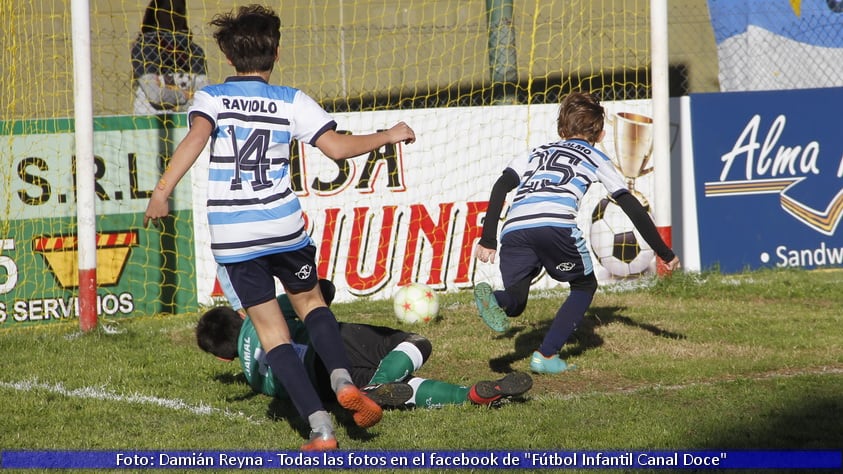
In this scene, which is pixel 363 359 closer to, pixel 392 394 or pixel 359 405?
pixel 392 394

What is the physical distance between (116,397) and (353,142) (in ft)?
7.24

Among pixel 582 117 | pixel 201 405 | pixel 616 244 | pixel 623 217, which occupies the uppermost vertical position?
pixel 582 117

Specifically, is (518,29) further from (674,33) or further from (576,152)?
(576,152)

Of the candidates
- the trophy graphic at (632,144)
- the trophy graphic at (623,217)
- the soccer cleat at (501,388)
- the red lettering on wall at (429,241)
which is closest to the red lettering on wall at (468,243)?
the red lettering on wall at (429,241)

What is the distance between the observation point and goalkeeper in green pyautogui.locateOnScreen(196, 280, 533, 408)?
4.93 meters

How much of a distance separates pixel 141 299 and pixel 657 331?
4199 mm

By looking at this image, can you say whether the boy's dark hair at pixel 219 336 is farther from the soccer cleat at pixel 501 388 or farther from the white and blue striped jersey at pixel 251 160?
the soccer cleat at pixel 501 388

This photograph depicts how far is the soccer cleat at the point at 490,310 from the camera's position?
5.57m

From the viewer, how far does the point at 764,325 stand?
7.05m

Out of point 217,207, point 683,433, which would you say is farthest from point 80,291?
point 683,433

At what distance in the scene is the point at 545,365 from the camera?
5.84 m

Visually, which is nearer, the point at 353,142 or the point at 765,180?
the point at 353,142

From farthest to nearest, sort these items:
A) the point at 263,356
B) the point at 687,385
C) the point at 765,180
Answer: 1. the point at 765,180
2. the point at 687,385
3. the point at 263,356

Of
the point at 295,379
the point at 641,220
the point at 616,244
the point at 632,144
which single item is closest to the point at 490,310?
the point at 641,220
